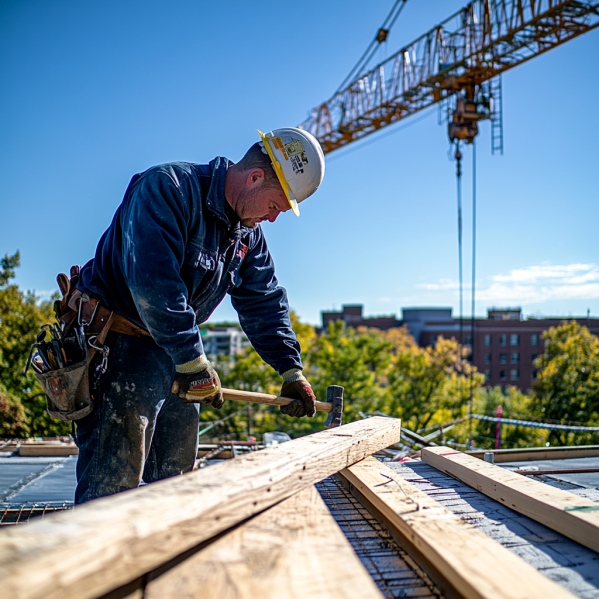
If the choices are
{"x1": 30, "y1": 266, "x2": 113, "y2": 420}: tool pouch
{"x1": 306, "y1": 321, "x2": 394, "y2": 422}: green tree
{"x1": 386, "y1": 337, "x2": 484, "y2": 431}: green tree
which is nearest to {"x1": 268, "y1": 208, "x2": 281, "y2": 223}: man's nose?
{"x1": 30, "y1": 266, "x2": 113, "y2": 420}: tool pouch

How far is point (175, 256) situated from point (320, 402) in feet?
5.27

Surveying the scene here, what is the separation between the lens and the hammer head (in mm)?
3578

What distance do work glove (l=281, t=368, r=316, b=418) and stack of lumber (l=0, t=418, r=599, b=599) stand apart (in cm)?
128

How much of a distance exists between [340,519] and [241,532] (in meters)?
0.72

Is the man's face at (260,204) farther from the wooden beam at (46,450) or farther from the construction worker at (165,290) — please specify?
the wooden beam at (46,450)

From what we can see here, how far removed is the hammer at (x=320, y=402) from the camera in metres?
3.04

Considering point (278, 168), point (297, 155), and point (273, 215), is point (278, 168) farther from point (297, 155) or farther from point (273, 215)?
point (273, 215)

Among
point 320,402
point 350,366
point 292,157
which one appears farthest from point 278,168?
point 350,366

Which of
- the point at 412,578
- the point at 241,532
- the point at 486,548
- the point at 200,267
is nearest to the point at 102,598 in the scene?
the point at 241,532

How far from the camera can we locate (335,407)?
3.65 m

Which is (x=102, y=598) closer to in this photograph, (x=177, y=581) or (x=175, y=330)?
(x=177, y=581)

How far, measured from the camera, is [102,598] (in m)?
1.26

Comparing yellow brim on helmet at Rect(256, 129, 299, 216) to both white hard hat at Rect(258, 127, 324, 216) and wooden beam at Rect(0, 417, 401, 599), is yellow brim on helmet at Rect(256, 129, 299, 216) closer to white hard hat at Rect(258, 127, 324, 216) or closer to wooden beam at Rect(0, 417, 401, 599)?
white hard hat at Rect(258, 127, 324, 216)

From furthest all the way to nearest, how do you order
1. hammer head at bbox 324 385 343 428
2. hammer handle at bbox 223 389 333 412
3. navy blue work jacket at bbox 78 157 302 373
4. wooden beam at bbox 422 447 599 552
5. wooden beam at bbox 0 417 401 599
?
hammer head at bbox 324 385 343 428 < hammer handle at bbox 223 389 333 412 < navy blue work jacket at bbox 78 157 302 373 < wooden beam at bbox 422 447 599 552 < wooden beam at bbox 0 417 401 599
